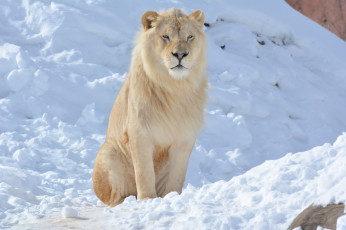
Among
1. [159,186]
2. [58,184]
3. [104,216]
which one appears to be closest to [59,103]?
[58,184]

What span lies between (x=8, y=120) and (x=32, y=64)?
1.11m

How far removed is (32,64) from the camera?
915cm

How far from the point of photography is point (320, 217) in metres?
3.63

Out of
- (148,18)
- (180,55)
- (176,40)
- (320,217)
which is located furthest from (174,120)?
(320,217)

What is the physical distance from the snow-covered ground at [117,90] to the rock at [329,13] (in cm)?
47

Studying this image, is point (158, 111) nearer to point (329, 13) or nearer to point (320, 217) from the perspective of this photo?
point (320, 217)

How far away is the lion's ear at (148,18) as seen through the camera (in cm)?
554

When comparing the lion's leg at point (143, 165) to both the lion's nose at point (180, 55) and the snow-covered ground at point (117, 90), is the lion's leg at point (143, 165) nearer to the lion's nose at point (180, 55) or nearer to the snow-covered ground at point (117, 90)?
the snow-covered ground at point (117, 90)

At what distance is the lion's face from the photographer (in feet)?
17.5

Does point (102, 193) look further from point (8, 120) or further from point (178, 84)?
point (8, 120)

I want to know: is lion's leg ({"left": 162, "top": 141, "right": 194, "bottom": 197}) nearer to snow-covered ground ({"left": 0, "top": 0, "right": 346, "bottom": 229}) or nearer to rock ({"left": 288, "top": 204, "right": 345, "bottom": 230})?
snow-covered ground ({"left": 0, "top": 0, "right": 346, "bottom": 229})

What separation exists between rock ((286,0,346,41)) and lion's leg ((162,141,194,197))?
7382 mm

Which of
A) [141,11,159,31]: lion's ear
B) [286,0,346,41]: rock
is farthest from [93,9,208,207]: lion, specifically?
[286,0,346,41]: rock

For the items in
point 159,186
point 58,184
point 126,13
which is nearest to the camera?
point 159,186
